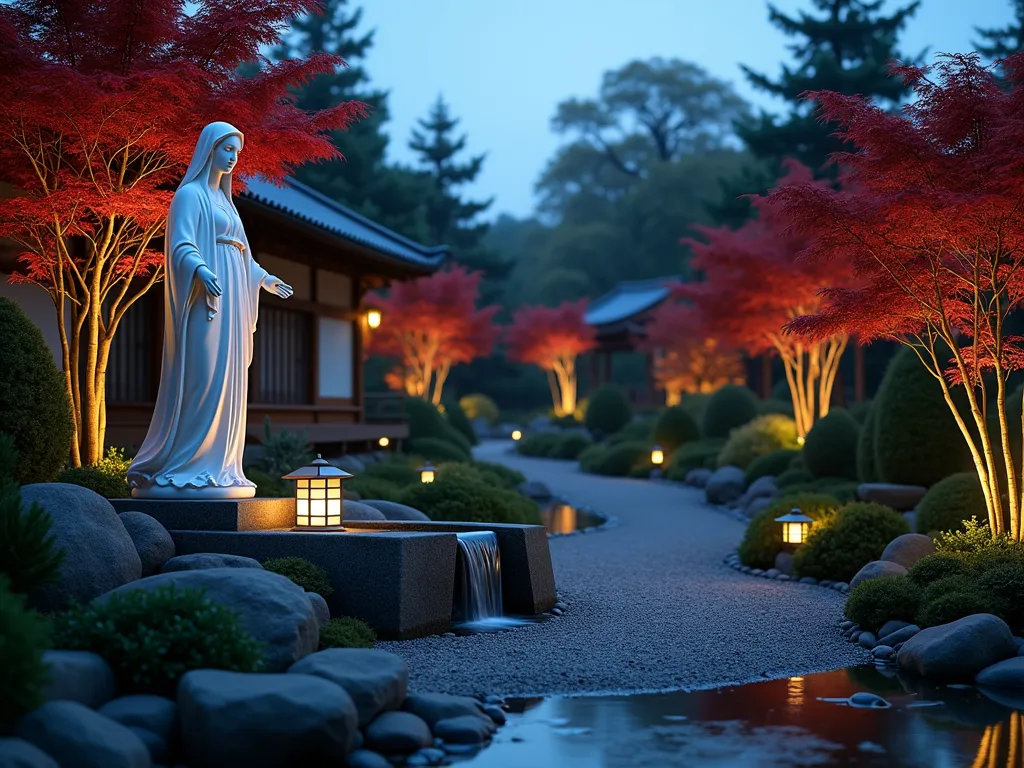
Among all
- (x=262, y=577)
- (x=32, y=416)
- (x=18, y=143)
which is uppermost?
(x=18, y=143)

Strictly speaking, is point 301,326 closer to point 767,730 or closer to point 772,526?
point 772,526

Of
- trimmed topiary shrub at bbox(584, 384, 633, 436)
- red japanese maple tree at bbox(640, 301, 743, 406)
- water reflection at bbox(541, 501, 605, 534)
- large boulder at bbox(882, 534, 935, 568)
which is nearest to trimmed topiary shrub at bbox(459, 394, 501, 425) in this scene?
trimmed topiary shrub at bbox(584, 384, 633, 436)

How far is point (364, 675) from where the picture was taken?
579 centimetres

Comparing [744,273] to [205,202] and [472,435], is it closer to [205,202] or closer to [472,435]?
[472,435]

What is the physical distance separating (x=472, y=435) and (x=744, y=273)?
9.93 m

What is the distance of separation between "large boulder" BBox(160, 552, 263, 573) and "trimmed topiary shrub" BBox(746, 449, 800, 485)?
1384 cm

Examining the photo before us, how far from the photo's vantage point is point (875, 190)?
30.7ft

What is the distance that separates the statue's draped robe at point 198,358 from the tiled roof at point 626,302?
1336 inches

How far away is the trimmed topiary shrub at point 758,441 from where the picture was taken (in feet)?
71.5

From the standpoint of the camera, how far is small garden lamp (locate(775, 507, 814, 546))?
11.9 metres

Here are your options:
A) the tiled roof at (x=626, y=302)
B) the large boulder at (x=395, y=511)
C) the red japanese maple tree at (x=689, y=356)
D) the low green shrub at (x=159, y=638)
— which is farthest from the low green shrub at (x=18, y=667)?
the tiled roof at (x=626, y=302)

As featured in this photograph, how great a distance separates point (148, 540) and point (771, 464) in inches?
563

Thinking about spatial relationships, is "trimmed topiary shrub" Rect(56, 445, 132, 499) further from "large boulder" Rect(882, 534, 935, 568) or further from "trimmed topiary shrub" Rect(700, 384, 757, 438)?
"trimmed topiary shrub" Rect(700, 384, 757, 438)

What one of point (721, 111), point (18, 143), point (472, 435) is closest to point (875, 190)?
point (18, 143)
